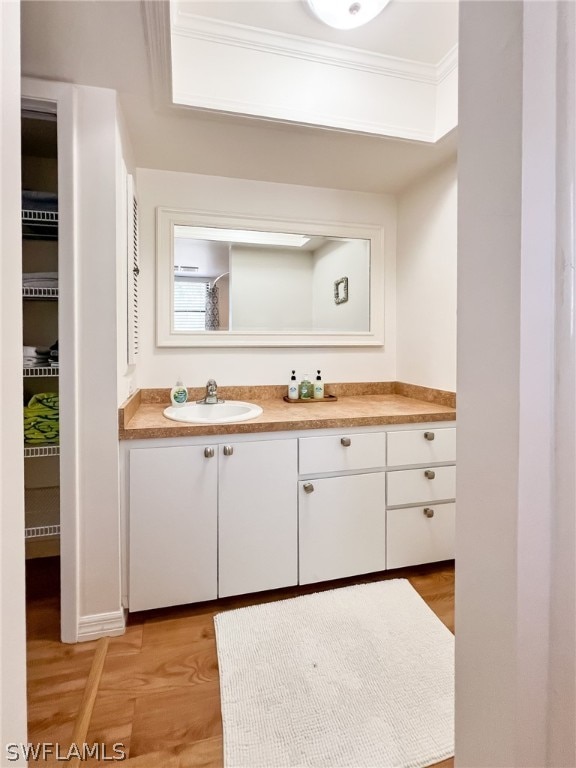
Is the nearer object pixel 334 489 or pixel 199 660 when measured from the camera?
pixel 199 660

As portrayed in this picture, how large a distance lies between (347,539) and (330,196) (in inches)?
81.7

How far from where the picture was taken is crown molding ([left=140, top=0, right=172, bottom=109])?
3.90 ft

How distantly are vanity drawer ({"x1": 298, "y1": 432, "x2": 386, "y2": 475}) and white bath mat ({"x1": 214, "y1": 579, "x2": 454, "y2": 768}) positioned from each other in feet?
2.01

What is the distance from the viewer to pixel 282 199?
2.46 meters

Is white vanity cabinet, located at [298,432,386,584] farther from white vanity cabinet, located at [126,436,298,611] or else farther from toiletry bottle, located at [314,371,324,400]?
toiletry bottle, located at [314,371,324,400]

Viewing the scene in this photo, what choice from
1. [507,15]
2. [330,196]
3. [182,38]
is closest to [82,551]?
[507,15]

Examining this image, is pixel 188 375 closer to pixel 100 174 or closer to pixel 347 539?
pixel 100 174

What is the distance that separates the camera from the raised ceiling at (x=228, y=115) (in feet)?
4.09

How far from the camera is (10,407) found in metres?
0.56

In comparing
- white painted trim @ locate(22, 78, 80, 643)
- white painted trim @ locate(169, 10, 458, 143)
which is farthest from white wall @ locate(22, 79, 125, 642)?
white painted trim @ locate(169, 10, 458, 143)

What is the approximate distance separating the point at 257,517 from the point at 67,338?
1.11 metres

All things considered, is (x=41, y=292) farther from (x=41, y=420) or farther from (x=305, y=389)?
(x=305, y=389)

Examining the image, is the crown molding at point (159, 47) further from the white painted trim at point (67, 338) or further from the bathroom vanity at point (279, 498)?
the bathroom vanity at point (279, 498)

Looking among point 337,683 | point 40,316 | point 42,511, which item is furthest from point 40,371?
point 337,683
